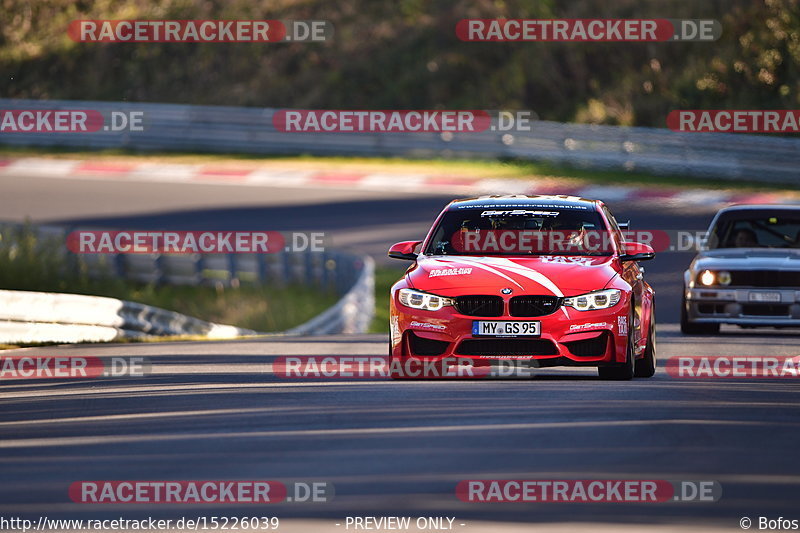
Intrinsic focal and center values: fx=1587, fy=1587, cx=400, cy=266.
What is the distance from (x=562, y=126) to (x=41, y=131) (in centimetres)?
1550

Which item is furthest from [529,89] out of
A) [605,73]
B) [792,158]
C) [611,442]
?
[611,442]

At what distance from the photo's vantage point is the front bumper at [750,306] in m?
17.1

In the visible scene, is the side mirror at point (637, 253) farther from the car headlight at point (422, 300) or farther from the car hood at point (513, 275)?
the car headlight at point (422, 300)

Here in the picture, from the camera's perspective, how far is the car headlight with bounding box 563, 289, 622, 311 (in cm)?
1195

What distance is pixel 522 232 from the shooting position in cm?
1309

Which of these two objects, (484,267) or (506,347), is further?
(484,267)

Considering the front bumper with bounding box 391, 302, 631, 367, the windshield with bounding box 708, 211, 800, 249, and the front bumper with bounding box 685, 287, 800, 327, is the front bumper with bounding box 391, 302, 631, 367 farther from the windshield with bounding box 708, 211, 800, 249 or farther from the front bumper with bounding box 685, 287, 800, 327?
the windshield with bounding box 708, 211, 800, 249

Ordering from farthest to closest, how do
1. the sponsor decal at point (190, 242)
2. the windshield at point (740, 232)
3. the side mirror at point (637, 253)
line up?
1. the sponsor decal at point (190, 242)
2. the windshield at point (740, 232)
3. the side mirror at point (637, 253)

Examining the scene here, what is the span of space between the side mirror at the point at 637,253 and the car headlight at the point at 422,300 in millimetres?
1740

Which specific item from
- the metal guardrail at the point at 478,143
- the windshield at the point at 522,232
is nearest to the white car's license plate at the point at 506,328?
the windshield at the point at 522,232

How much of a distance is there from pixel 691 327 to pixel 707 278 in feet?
2.50

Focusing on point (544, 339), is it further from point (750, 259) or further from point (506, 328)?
point (750, 259)

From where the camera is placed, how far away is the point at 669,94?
129 feet

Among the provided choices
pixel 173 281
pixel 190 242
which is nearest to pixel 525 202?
pixel 173 281
